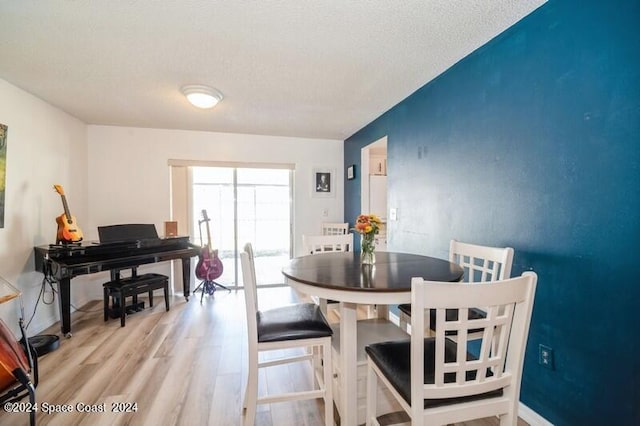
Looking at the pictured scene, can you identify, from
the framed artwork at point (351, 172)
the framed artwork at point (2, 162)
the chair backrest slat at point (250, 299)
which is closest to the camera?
the chair backrest slat at point (250, 299)

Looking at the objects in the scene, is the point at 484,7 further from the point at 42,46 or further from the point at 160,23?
the point at 42,46

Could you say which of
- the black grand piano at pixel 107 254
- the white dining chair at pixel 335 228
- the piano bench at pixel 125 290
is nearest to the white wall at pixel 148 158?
the white dining chair at pixel 335 228

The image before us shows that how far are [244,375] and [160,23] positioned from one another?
2347 millimetres

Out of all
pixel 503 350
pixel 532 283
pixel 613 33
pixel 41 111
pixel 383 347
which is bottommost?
pixel 383 347

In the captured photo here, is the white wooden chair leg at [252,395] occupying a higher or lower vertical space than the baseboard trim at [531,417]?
higher

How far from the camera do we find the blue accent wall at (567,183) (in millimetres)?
1216

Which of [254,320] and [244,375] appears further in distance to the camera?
[244,375]

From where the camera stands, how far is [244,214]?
4348 mm

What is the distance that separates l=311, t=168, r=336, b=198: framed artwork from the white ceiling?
1517 millimetres

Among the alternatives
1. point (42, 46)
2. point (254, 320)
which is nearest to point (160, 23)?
point (42, 46)

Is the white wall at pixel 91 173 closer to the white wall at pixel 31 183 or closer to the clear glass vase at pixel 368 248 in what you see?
the white wall at pixel 31 183

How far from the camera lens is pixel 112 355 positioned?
2.30 m

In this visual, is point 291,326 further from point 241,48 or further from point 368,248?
point 241,48


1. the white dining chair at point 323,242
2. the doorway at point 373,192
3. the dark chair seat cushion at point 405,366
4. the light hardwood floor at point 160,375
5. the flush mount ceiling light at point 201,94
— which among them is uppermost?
the flush mount ceiling light at point 201,94
